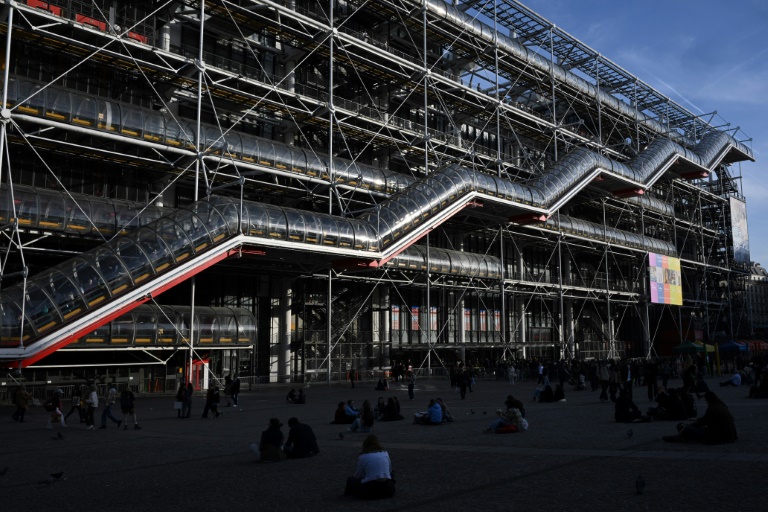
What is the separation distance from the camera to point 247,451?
1183 centimetres

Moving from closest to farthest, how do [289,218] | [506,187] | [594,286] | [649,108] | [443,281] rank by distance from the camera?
[289,218], [506,187], [443,281], [594,286], [649,108]

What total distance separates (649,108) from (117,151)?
43314 mm

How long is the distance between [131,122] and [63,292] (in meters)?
6.80

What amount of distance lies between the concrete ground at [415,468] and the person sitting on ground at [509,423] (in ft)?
1.32

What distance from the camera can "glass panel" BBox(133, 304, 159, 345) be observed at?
23312 mm

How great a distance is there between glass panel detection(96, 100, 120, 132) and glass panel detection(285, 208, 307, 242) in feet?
20.2

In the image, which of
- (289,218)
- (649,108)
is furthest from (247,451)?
(649,108)

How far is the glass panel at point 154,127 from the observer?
78.2 feet

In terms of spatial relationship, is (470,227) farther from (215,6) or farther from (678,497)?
(678,497)

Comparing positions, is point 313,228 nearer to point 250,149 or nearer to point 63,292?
point 250,149

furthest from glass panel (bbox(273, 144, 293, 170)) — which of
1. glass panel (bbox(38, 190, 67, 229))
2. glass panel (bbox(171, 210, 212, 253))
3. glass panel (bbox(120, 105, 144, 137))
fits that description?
glass panel (bbox(38, 190, 67, 229))

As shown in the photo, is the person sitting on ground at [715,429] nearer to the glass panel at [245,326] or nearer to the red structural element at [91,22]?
the glass panel at [245,326]

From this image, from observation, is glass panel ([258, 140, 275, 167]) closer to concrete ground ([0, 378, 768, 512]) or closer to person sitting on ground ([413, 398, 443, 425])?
concrete ground ([0, 378, 768, 512])

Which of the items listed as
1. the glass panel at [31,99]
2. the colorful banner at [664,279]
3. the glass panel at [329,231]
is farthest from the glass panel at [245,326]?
the colorful banner at [664,279]
